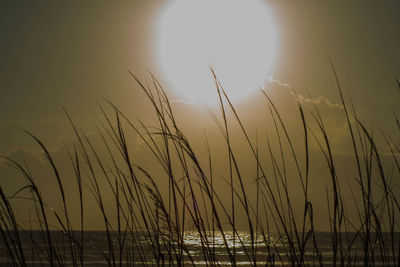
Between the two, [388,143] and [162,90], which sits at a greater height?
[162,90]

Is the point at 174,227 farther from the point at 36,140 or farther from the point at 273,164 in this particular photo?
the point at 36,140

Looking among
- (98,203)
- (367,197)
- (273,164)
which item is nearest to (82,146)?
(98,203)

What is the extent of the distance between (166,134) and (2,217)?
23.8 inches

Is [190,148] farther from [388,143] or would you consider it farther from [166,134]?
[388,143]

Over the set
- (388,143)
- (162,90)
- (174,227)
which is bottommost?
(174,227)

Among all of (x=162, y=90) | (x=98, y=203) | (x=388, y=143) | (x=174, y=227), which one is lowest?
(x=174, y=227)

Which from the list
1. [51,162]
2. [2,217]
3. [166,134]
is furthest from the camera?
[166,134]

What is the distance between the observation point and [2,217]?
4.91 ft

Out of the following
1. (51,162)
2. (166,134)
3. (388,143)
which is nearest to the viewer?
(51,162)

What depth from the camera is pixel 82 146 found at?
62.6 inches

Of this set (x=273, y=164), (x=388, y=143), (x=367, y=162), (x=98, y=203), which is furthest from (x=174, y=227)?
(x=388, y=143)

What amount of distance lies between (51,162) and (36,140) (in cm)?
8

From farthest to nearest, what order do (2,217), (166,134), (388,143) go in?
(388,143), (166,134), (2,217)

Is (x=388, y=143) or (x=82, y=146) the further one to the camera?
(x=388, y=143)
